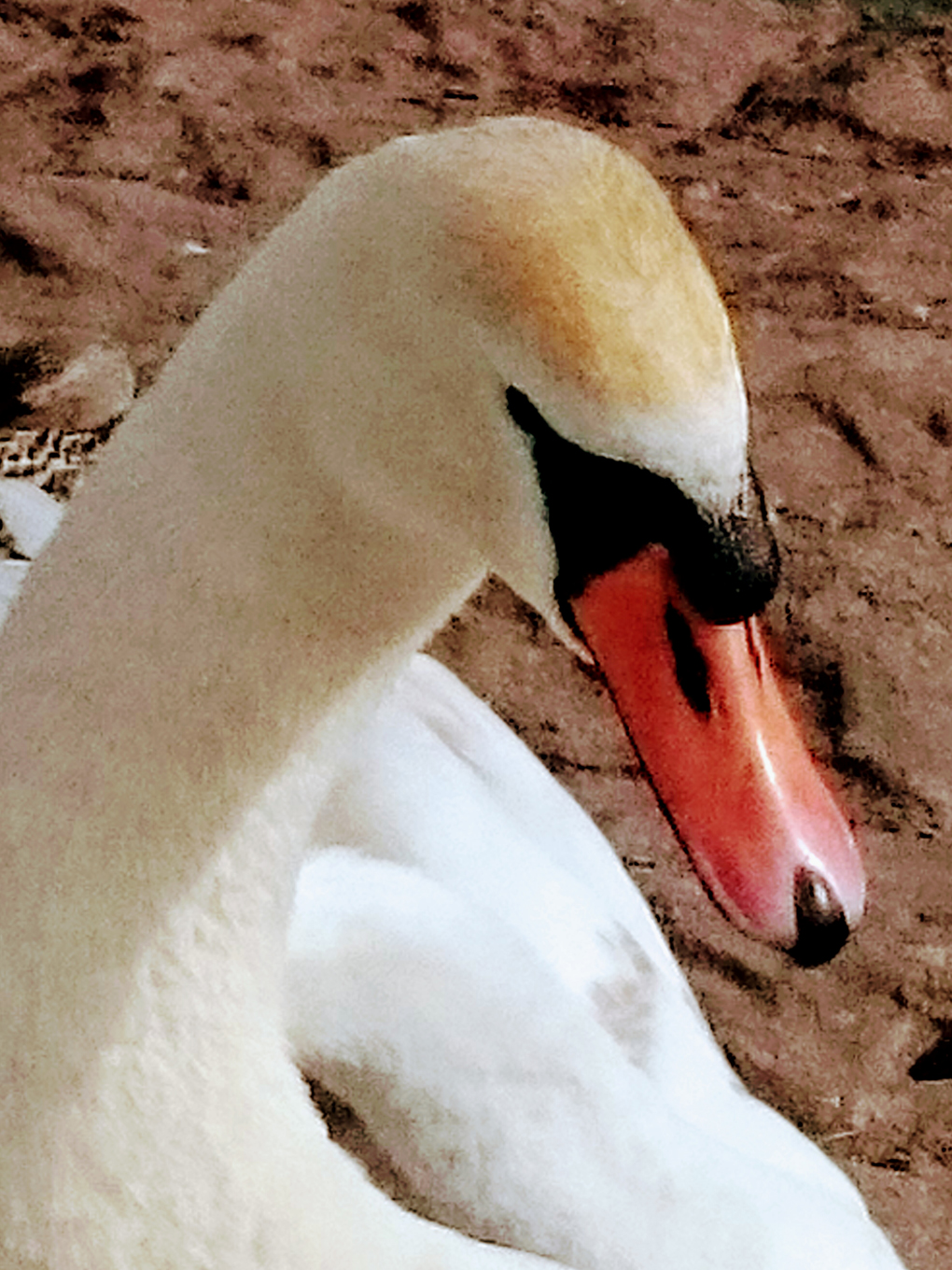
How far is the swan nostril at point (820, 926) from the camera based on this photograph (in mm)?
481

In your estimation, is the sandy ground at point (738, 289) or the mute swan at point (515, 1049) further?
the sandy ground at point (738, 289)

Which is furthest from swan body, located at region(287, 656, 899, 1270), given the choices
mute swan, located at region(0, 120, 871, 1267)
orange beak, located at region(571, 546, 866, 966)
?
orange beak, located at region(571, 546, 866, 966)

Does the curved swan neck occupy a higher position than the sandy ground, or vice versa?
the curved swan neck

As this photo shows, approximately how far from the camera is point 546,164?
403mm

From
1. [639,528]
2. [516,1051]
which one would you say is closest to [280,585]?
[639,528]

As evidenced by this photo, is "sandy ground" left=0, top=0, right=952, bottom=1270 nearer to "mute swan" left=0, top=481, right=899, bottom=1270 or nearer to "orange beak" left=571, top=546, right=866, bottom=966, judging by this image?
"mute swan" left=0, top=481, right=899, bottom=1270

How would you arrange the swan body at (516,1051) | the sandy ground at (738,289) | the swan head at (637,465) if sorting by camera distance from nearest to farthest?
the swan head at (637,465) → the swan body at (516,1051) → the sandy ground at (738,289)

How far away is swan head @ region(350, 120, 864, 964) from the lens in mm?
394

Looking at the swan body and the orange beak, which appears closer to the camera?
the orange beak

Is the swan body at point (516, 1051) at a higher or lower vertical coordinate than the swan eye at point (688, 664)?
lower

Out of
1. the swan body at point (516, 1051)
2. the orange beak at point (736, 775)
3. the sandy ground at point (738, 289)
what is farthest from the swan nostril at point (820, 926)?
the sandy ground at point (738, 289)

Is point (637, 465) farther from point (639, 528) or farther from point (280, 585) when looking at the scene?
point (280, 585)

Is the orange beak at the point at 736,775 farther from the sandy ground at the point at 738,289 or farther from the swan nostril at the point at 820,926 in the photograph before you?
the sandy ground at the point at 738,289

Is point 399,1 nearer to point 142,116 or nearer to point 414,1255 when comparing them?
point 142,116
